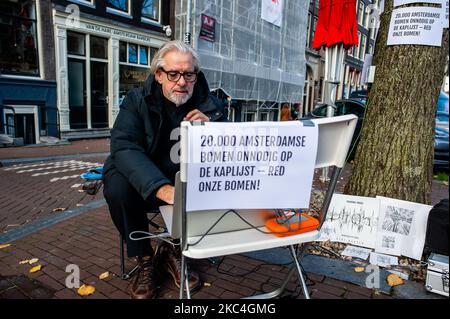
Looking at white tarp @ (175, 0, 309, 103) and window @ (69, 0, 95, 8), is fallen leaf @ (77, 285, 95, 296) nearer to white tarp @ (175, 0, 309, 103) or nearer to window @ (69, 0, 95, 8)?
window @ (69, 0, 95, 8)

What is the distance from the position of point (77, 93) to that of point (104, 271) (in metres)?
10.3

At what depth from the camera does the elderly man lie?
1990 mm

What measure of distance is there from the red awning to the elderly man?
3251mm

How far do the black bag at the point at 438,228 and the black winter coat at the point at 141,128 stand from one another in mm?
1565

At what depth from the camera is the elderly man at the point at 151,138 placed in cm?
199

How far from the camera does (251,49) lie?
16.0 m

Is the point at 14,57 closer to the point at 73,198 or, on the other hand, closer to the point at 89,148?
the point at 89,148

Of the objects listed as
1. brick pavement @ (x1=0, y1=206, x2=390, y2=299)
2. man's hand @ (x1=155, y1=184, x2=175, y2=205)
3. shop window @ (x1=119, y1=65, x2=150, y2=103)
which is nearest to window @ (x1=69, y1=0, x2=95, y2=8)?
shop window @ (x1=119, y1=65, x2=150, y2=103)

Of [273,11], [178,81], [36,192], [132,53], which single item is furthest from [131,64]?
[178,81]

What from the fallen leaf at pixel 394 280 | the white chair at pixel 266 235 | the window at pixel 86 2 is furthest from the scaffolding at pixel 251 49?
the white chair at pixel 266 235

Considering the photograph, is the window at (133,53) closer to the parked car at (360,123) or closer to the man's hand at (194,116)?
the parked car at (360,123)

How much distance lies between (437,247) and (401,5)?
1896 mm

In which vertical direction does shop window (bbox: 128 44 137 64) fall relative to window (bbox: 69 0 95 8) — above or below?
below
